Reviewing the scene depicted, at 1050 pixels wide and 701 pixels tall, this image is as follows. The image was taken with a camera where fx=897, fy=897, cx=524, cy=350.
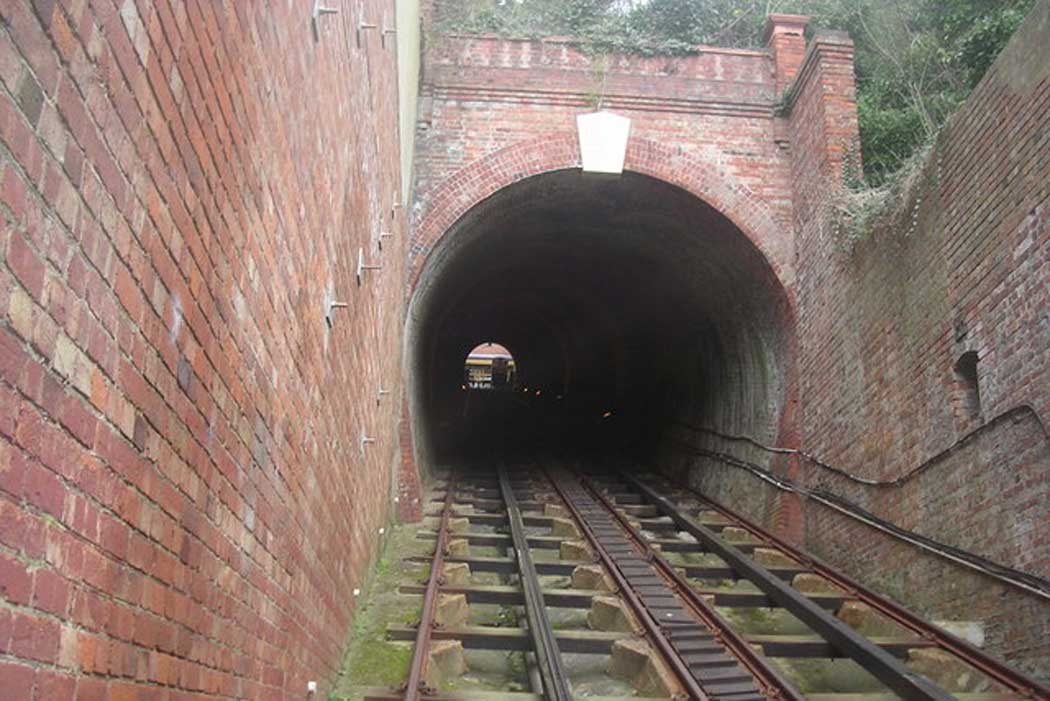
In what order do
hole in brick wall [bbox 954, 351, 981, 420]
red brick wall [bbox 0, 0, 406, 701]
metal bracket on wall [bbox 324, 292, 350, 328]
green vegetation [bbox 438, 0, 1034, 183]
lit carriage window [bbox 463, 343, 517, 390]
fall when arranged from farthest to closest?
lit carriage window [bbox 463, 343, 517, 390] → green vegetation [bbox 438, 0, 1034, 183] → hole in brick wall [bbox 954, 351, 981, 420] → metal bracket on wall [bbox 324, 292, 350, 328] → red brick wall [bbox 0, 0, 406, 701]

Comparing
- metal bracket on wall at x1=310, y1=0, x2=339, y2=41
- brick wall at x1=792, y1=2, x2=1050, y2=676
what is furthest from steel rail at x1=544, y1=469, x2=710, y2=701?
metal bracket on wall at x1=310, y1=0, x2=339, y2=41

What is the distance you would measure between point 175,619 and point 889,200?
7.81 meters

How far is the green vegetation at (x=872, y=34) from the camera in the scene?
1203 centimetres

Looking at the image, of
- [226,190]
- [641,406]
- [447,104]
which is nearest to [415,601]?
[226,190]

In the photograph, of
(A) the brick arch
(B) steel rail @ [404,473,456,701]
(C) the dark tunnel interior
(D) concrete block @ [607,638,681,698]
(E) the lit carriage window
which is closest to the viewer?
(B) steel rail @ [404,473,456,701]

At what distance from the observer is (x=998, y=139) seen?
21.5 ft

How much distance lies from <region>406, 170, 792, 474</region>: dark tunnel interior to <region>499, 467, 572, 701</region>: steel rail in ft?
10.3

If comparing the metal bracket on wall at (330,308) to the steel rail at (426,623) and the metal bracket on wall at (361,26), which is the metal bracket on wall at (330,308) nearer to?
the metal bracket on wall at (361,26)

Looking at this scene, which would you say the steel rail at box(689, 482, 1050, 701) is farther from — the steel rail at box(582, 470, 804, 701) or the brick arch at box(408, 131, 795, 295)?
the brick arch at box(408, 131, 795, 295)

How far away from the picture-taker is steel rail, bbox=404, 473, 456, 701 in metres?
5.31

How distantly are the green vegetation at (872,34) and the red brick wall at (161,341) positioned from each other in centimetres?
824

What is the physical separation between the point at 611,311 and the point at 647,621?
12427 millimetres

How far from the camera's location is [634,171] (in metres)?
11.5

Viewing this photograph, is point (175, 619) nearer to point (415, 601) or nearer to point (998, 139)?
point (415, 601)
